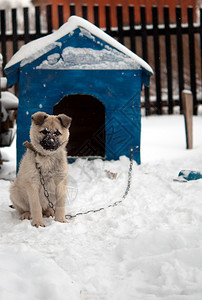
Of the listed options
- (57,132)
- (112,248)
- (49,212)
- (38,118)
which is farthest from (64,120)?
(112,248)

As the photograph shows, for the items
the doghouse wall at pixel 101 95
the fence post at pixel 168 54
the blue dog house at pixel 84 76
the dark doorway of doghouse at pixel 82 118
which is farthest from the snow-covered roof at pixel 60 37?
the fence post at pixel 168 54

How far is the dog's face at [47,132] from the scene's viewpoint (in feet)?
9.86

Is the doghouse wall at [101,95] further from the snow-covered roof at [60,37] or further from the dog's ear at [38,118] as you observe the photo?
the dog's ear at [38,118]

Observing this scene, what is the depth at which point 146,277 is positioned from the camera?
1.92 meters

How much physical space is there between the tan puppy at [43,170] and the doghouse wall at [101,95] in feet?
5.95

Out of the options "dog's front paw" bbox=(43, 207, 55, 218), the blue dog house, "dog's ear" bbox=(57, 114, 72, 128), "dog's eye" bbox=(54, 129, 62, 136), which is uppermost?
the blue dog house

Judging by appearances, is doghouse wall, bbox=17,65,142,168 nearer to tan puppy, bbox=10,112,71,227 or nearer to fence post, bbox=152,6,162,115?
tan puppy, bbox=10,112,71,227

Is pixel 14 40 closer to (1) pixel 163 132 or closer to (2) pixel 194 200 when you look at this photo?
(1) pixel 163 132

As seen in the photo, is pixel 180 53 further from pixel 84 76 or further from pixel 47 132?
pixel 47 132

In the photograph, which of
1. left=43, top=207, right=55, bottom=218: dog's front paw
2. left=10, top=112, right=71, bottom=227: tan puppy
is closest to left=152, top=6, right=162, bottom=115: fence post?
left=10, top=112, right=71, bottom=227: tan puppy

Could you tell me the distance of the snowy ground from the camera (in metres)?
1.78

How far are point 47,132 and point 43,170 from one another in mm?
362

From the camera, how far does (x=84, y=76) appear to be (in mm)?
5051

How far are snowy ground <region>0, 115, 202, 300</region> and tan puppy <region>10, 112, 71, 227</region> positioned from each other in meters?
0.17
